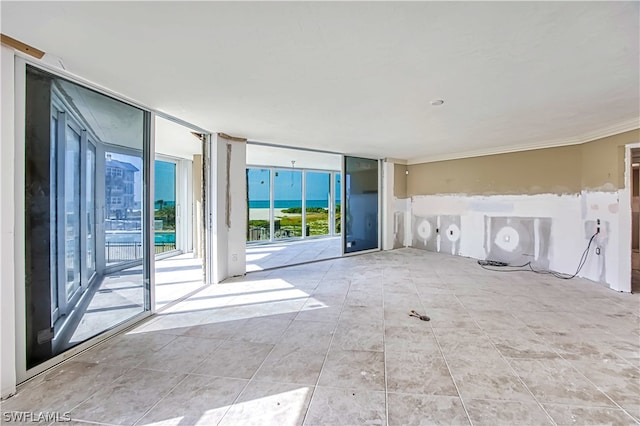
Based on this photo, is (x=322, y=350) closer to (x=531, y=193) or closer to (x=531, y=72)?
(x=531, y=72)

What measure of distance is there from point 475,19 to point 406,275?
12.9 ft

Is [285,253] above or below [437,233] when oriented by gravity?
below

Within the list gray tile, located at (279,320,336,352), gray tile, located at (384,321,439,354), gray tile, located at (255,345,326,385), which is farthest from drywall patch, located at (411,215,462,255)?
gray tile, located at (255,345,326,385)

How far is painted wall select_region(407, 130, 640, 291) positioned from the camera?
13.4 ft

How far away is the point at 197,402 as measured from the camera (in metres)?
1.76

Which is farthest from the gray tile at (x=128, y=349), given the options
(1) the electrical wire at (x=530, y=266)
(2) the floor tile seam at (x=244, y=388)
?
(1) the electrical wire at (x=530, y=266)

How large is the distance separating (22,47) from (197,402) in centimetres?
261

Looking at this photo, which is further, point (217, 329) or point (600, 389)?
point (217, 329)

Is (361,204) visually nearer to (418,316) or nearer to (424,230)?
(424,230)

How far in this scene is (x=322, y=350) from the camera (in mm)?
2375

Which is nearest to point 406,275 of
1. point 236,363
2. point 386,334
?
point 386,334

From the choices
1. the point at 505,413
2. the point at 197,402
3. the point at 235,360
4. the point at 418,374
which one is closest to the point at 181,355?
the point at 235,360

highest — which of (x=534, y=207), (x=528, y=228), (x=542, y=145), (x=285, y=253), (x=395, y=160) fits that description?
(x=395, y=160)

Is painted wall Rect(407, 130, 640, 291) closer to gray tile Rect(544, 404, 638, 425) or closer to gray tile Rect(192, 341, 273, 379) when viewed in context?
gray tile Rect(544, 404, 638, 425)
